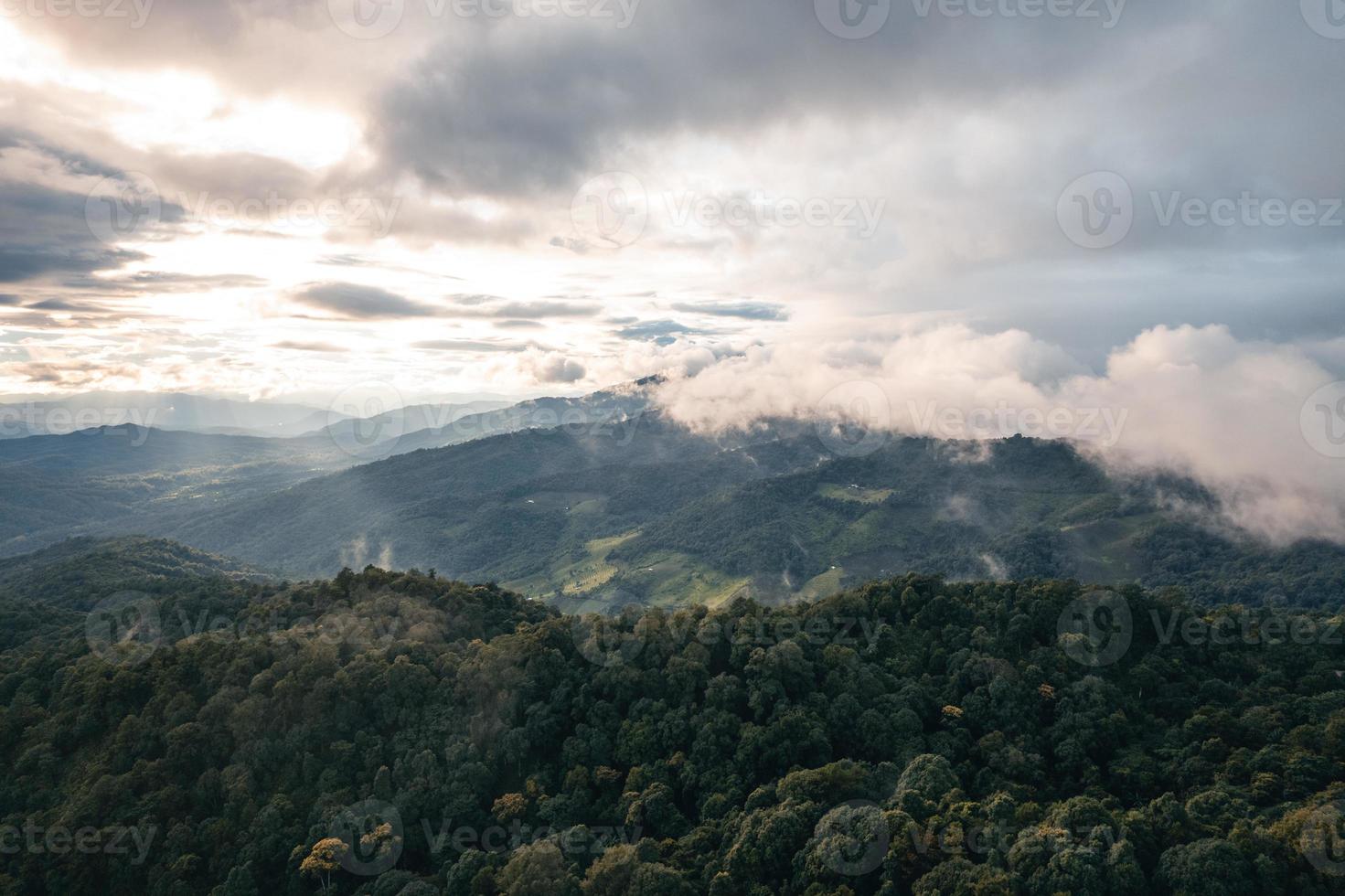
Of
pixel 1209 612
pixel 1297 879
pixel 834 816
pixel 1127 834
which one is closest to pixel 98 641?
pixel 834 816

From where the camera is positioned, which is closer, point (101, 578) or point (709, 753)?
point (709, 753)

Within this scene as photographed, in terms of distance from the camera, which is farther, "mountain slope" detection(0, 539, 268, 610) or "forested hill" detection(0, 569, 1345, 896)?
"mountain slope" detection(0, 539, 268, 610)

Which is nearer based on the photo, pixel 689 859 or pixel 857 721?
pixel 689 859

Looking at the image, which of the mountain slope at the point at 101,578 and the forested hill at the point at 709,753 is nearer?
the forested hill at the point at 709,753

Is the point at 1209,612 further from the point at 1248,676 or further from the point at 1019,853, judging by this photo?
the point at 1019,853

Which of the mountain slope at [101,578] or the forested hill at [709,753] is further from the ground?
the forested hill at [709,753]

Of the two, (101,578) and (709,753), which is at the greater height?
(709,753)

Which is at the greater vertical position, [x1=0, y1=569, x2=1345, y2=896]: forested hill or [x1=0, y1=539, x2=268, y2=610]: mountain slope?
[x1=0, y1=569, x2=1345, y2=896]: forested hill

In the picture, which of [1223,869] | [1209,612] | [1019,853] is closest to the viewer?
[1223,869]
